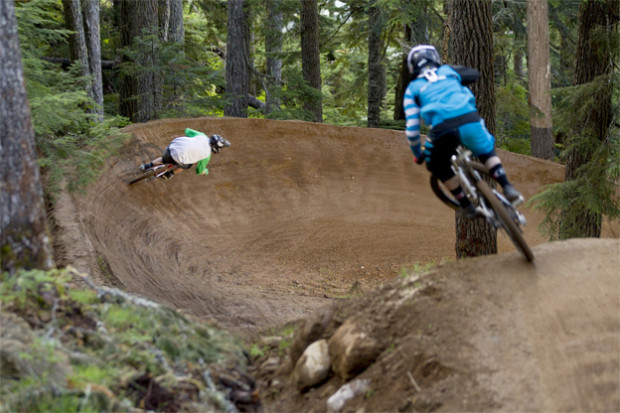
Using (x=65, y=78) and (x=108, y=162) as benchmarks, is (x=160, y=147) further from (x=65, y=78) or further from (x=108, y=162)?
(x=65, y=78)

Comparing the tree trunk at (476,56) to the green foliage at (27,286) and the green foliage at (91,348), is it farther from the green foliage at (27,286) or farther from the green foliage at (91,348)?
the green foliage at (27,286)

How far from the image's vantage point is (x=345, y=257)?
14.3 meters

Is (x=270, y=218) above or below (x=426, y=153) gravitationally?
below

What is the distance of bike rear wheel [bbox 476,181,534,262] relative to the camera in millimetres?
5895

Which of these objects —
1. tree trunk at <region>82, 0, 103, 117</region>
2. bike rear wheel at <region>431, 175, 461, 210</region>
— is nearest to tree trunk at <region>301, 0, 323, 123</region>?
tree trunk at <region>82, 0, 103, 117</region>

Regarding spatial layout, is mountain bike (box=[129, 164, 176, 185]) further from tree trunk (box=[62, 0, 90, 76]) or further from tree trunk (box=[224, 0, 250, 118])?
tree trunk (box=[224, 0, 250, 118])

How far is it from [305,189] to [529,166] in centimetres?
570

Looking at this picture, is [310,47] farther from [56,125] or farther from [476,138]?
[476,138]

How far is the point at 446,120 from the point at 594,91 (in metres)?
5.74

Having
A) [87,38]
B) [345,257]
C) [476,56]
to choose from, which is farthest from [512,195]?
[87,38]

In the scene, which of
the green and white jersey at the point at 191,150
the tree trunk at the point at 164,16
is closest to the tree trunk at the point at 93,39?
the tree trunk at the point at 164,16

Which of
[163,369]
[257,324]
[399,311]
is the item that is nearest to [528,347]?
[399,311]

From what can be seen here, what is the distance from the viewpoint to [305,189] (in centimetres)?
1568

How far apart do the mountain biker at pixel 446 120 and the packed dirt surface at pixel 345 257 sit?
87 centimetres
